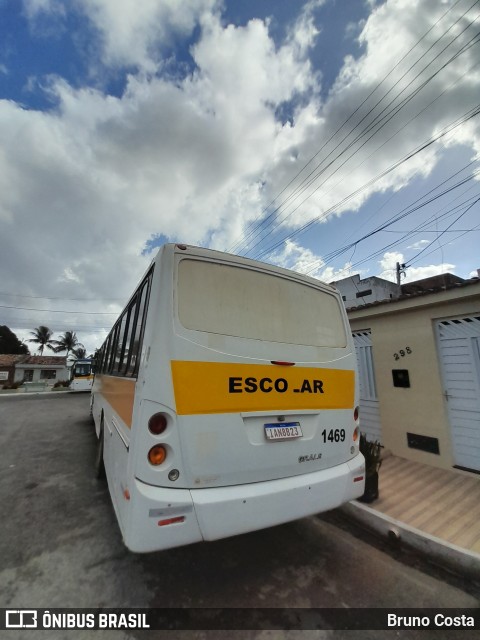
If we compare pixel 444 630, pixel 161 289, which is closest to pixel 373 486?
pixel 444 630

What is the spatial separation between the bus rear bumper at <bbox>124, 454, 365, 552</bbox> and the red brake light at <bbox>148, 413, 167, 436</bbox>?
1.14 feet

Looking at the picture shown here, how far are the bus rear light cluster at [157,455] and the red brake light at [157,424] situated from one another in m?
0.10

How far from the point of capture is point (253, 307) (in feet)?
8.98

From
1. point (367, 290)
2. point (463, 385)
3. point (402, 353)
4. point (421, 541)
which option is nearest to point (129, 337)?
point (421, 541)

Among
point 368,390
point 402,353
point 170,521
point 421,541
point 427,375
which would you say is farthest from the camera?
point 368,390

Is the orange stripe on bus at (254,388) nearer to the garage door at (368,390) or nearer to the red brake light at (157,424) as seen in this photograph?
the red brake light at (157,424)

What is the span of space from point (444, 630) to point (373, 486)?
174cm

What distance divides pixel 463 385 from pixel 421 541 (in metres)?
3.05

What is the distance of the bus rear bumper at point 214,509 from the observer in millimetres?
1961

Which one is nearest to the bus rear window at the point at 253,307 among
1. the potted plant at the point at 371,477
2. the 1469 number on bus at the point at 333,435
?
the 1469 number on bus at the point at 333,435

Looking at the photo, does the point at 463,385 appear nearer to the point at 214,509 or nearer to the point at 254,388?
the point at 254,388

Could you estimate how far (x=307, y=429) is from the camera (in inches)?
107

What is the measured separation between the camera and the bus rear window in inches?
96.6

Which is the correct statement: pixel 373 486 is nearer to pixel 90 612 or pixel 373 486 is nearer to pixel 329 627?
pixel 329 627
